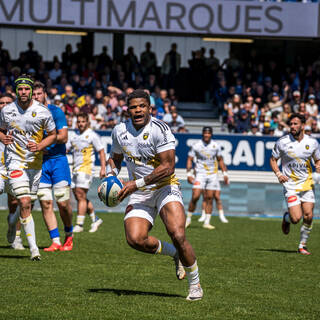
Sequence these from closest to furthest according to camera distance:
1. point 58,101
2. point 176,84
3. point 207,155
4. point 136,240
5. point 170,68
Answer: point 136,240
point 207,155
point 58,101
point 170,68
point 176,84

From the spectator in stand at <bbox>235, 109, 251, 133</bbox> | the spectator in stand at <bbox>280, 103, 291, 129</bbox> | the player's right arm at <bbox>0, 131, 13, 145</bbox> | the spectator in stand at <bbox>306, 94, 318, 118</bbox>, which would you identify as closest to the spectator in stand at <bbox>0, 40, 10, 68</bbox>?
the spectator in stand at <bbox>235, 109, 251, 133</bbox>

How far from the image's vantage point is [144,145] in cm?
793

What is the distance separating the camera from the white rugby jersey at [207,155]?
62.6 ft

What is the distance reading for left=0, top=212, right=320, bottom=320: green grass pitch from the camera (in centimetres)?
716

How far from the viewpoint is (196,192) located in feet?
61.8

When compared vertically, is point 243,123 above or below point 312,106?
below

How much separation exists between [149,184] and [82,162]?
8537 millimetres

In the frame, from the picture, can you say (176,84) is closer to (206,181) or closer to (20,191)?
(206,181)

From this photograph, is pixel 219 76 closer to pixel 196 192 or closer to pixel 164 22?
pixel 164 22

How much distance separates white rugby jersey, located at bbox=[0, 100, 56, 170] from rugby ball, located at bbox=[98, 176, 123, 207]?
2.66 metres

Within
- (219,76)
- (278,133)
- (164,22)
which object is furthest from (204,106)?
(278,133)

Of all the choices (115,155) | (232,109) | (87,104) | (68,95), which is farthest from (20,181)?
(232,109)

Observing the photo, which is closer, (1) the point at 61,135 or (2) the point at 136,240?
(2) the point at 136,240

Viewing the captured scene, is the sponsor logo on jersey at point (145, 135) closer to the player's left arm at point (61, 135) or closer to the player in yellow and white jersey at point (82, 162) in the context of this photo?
the player's left arm at point (61, 135)
